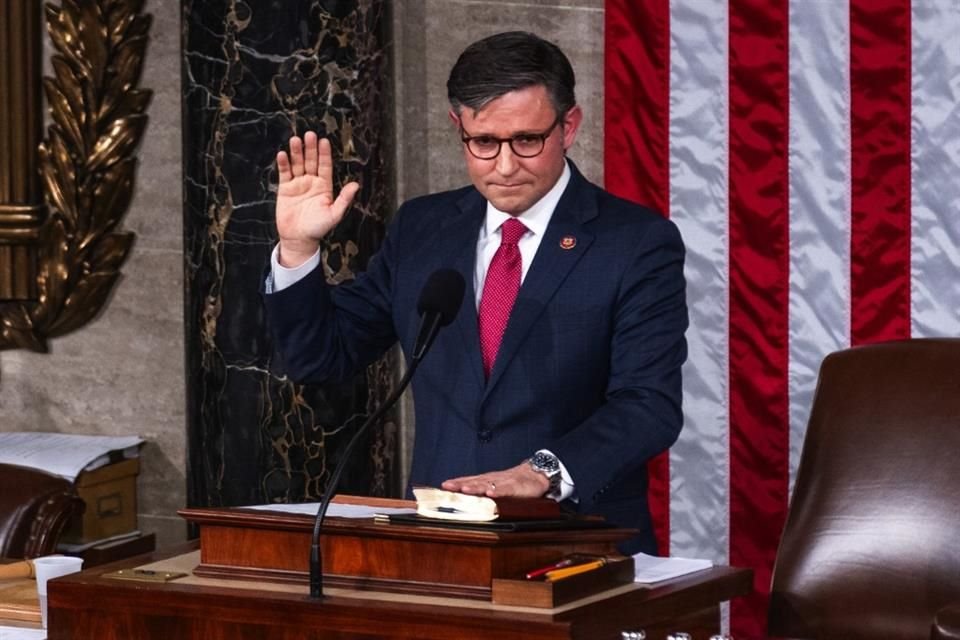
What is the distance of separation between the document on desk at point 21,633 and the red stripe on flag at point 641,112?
213 cm

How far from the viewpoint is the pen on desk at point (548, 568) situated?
219 centimetres

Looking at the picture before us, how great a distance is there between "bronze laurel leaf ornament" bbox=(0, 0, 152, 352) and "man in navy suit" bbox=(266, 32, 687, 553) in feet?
7.27

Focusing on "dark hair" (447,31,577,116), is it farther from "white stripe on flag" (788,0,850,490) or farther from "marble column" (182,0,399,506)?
"marble column" (182,0,399,506)

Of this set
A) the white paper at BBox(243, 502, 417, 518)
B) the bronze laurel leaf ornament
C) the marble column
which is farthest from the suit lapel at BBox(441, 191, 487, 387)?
the bronze laurel leaf ornament

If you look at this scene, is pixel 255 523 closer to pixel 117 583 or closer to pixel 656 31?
pixel 117 583

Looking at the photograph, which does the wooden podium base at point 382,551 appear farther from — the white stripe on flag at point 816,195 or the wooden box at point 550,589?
the white stripe on flag at point 816,195

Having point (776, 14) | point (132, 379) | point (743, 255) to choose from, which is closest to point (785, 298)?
point (743, 255)

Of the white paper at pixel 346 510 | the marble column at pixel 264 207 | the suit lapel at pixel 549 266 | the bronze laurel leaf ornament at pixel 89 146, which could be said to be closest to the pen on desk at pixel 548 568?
the white paper at pixel 346 510

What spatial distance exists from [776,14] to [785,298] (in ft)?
2.37

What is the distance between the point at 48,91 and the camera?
513 centimetres

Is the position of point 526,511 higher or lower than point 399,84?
A: lower

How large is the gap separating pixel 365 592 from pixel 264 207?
2468 millimetres

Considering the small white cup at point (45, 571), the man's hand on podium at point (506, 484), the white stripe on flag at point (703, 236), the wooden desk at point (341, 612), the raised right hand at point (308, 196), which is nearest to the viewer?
the wooden desk at point (341, 612)

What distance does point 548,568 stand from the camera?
2238 millimetres
